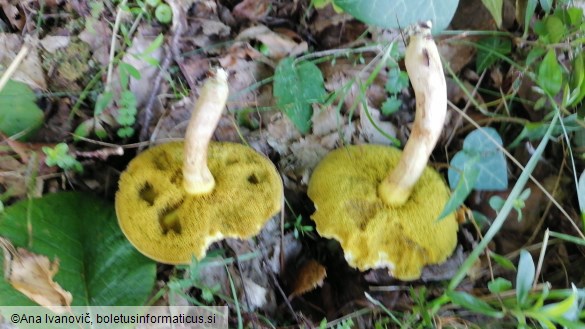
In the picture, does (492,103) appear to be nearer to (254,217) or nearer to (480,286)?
(480,286)

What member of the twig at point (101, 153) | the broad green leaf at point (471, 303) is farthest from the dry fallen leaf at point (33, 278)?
the broad green leaf at point (471, 303)

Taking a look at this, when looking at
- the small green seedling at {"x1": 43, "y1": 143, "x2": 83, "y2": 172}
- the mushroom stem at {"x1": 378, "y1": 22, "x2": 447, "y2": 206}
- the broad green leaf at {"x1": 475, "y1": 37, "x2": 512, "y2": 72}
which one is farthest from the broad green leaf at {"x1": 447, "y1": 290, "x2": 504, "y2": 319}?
the small green seedling at {"x1": 43, "y1": 143, "x2": 83, "y2": 172}

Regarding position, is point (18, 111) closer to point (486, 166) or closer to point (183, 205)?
point (183, 205)

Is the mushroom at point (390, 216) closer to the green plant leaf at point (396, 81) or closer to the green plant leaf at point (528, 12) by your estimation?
the green plant leaf at point (396, 81)

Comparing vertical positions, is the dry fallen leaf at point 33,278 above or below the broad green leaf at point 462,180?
below

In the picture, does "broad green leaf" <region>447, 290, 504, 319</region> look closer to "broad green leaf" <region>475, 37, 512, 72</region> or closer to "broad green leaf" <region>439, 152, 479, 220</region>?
"broad green leaf" <region>439, 152, 479, 220</region>

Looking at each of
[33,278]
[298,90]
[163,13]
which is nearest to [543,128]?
[298,90]
